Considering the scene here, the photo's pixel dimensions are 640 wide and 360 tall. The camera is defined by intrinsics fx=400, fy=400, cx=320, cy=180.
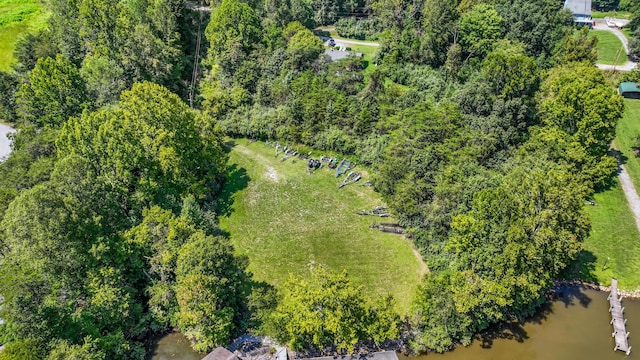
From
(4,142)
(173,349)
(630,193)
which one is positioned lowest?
(173,349)

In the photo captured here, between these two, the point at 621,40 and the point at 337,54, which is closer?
the point at 337,54

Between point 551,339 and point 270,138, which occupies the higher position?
point 270,138

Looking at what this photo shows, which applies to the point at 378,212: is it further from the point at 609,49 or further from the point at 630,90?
the point at 609,49

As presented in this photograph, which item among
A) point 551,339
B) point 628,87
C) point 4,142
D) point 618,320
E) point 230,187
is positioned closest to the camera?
point 551,339

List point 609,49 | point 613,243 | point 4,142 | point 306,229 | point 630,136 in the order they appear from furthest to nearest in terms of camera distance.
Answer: point 609,49, point 630,136, point 4,142, point 306,229, point 613,243

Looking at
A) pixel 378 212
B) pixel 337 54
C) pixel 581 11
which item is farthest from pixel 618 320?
pixel 581 11

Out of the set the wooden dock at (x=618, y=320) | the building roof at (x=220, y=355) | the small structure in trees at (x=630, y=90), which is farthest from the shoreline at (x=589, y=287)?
the small structure in trees at (x=630, y=90)

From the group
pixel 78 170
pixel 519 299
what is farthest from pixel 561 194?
pixel 78 170
